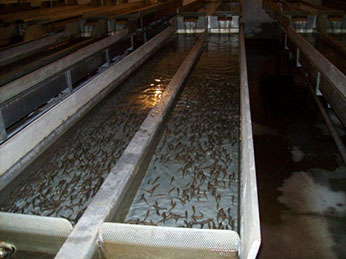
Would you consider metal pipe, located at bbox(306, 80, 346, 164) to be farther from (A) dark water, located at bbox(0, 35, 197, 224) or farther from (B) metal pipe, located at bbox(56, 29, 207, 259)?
(A) dark water, located at bbox(0, 35, 197, 224)

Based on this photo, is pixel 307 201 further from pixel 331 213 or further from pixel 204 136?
pixel 204 136

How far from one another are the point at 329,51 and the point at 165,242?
4.83 meters

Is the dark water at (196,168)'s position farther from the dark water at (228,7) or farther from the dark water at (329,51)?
the dark water at (228,7)

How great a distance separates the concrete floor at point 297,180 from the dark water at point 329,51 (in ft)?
2.16

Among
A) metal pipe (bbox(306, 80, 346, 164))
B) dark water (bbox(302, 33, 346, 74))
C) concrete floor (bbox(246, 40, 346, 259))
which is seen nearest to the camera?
concrete floor (bbox(246, 40, 346, 259))

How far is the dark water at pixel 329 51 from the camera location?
461 cm

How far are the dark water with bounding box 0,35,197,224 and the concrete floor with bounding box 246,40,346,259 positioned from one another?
1237 mm

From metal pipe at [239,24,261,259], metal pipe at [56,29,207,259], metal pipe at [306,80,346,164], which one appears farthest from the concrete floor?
metal pipe at [56,29,207,259]

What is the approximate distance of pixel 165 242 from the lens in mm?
1582

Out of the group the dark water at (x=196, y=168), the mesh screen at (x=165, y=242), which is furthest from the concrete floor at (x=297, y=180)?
the mesh screen at (x=165, y=242)

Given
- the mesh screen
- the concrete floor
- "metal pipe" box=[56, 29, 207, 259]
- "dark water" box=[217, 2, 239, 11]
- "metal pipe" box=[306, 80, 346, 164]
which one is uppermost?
"dark water" box=[217, 2, 239, 11]

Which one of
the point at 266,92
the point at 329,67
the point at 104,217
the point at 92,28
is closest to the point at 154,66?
the point at 266,92

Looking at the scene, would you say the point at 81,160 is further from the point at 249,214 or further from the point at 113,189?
the point at 249,214

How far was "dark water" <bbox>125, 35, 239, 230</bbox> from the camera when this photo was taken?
1890 mm
